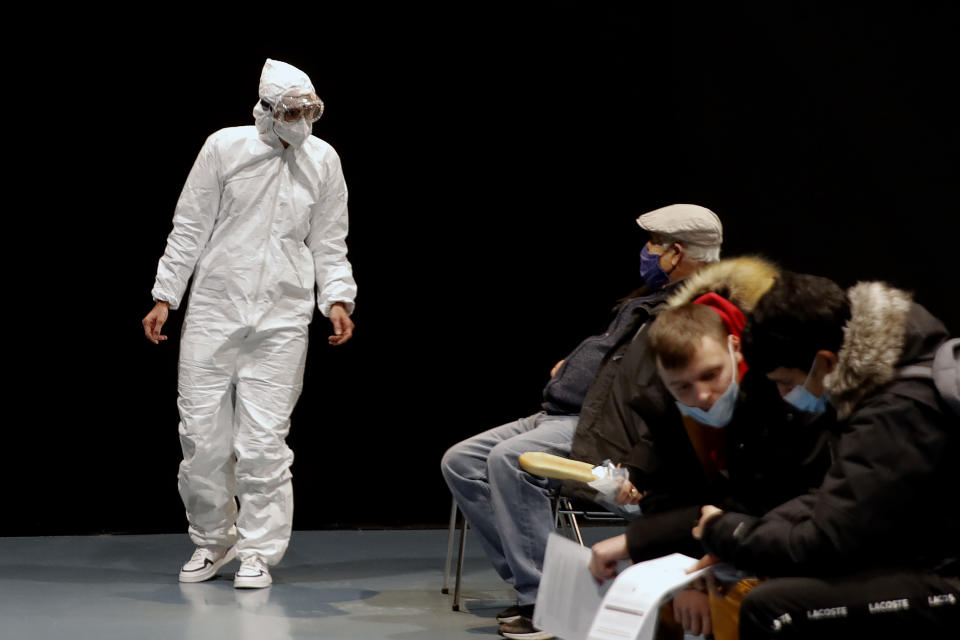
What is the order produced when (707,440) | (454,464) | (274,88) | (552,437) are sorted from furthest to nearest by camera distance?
(274,88)
(454,464)
(552,437)
(707,440)

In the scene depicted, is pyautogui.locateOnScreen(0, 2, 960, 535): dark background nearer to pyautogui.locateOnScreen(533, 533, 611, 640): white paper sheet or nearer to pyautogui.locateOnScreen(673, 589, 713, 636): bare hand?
pyautogui.locateOnScreen(533, 533, 611, 640): white paper sheet

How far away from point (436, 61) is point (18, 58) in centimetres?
153

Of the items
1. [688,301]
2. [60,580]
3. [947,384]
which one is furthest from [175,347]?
[947,384]

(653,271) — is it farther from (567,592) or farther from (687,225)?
(567,592)

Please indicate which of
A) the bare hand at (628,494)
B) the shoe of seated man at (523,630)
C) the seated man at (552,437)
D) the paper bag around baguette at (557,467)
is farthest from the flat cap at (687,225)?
the shoe of seated man at (523,630)

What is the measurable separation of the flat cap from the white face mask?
1.26 m

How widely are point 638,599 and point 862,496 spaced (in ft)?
1.21

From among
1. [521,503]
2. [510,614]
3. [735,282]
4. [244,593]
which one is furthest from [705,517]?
[244,593]

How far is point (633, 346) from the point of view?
294 centimetres

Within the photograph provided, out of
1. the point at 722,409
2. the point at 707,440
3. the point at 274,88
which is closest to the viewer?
the point at 722,409

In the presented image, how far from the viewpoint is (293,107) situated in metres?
3.79

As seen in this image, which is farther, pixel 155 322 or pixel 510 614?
pixel 155 322

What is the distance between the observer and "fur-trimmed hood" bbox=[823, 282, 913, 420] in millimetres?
1768

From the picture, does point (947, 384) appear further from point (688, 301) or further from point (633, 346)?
point (633, 346)
